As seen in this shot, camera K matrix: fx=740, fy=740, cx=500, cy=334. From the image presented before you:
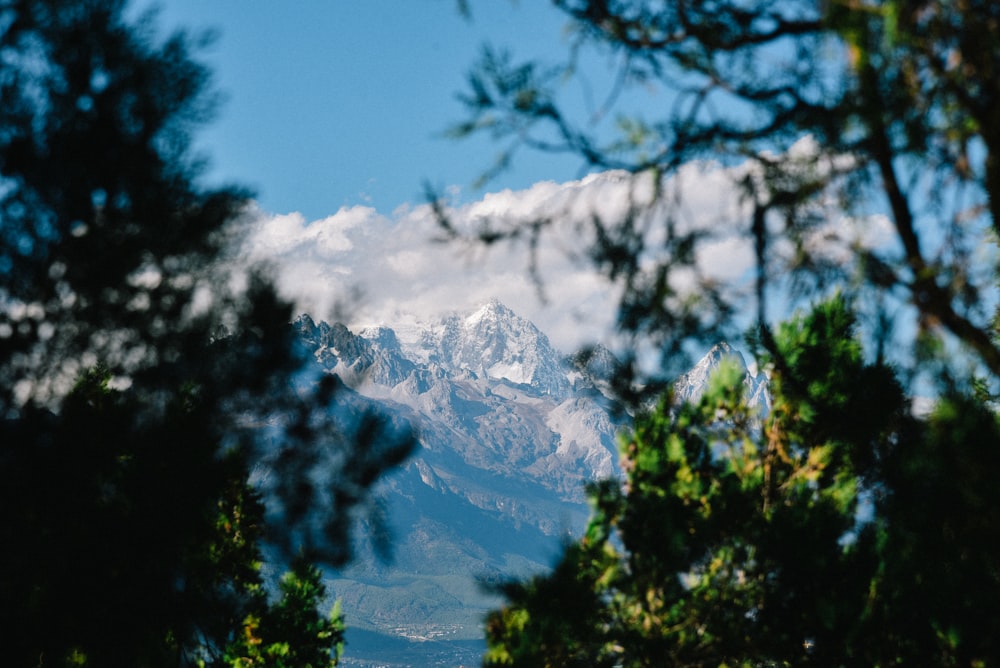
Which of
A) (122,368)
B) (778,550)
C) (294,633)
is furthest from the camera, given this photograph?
(294,633)

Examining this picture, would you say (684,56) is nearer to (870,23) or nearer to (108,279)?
(870,23)

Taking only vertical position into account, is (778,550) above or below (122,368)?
below

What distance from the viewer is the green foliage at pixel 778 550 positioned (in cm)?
891

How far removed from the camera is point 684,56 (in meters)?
4.80

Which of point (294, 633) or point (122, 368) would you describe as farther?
point (294, 633)

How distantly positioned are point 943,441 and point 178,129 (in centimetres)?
644

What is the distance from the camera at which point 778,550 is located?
977cm

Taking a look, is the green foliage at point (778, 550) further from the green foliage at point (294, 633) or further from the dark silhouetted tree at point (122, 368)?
the green foliage at point (294, 633)

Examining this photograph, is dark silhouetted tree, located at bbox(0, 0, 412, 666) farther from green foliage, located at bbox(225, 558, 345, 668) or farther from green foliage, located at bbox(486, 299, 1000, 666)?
green foliage, located at bbox(225, 558, 345, 668)

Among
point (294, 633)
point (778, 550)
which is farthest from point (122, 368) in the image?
point (294, 633)

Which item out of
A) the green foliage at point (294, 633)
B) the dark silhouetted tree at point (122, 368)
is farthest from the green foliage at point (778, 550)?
the green foliage at point (294, 633)

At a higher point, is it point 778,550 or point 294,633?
point 294,633

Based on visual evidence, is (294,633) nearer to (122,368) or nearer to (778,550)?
(778,550)

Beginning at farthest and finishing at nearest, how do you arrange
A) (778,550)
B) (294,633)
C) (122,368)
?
1. (294,633)
2. (778,550)
3. (122,368)
